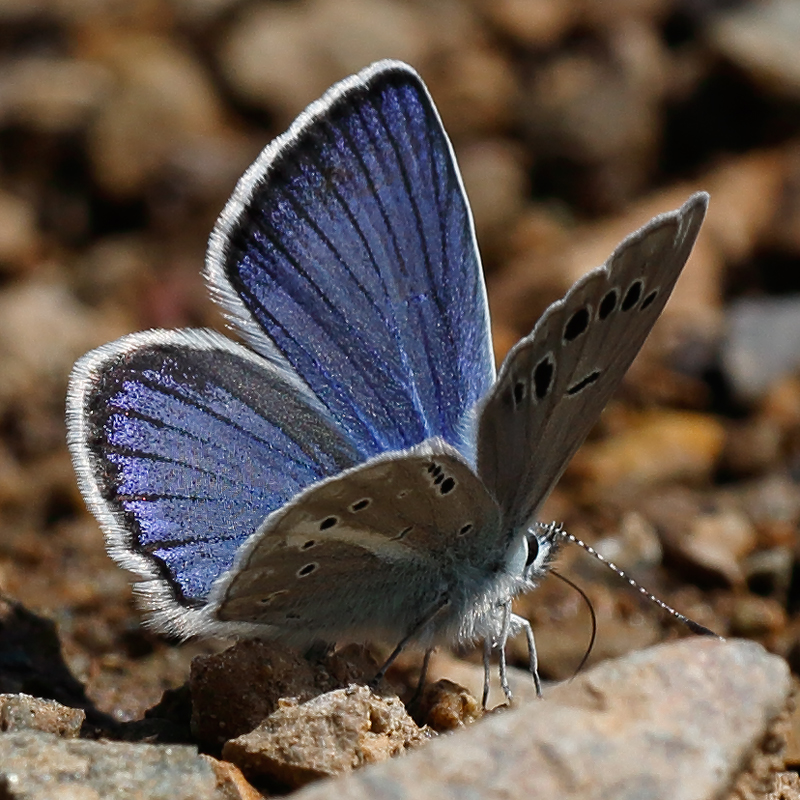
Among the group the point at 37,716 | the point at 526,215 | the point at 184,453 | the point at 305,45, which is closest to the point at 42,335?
the point at 526,215

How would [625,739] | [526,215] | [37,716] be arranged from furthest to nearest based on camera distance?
[526,215] → [37,716] → [625,739]

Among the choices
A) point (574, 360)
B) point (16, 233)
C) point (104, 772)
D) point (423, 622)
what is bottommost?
point (16, 233)

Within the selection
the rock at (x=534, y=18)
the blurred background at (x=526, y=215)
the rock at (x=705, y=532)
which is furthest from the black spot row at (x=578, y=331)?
the rock at (x=534, y=18)

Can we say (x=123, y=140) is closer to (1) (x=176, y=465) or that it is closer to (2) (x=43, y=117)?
(2) (x=43, y=117)

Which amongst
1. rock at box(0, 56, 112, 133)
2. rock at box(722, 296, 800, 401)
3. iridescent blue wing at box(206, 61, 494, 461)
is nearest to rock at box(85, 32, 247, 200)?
rock at box(0, 56, 112, 133)

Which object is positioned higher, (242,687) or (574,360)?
(574,360)

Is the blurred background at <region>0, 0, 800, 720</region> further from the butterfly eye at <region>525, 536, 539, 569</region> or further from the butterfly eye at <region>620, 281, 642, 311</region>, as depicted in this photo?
the butterfly eye at <region>620, 281, 642, 311</region>

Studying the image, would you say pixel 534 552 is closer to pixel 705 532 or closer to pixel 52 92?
pixel 705 532
